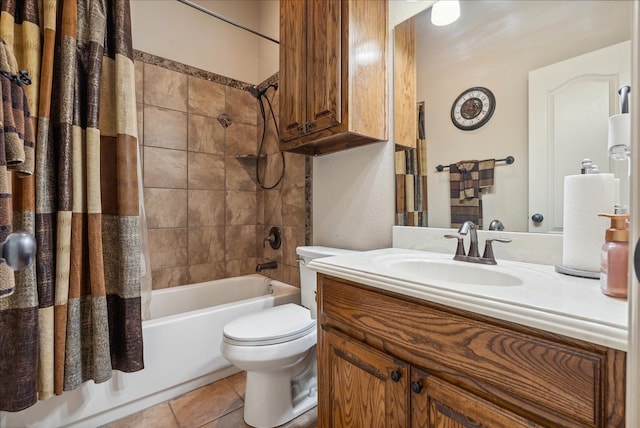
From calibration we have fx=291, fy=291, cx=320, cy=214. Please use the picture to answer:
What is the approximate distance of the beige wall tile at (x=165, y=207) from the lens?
2033 millimetres

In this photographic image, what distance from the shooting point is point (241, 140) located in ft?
8.05

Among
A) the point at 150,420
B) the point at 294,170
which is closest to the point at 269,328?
A: the point at 150,420

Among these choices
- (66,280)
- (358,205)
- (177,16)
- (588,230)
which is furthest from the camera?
(177,16)

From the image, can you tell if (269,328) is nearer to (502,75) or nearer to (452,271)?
(452,271)

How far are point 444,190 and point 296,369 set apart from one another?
1.10 metres

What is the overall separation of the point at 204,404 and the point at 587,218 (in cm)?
177

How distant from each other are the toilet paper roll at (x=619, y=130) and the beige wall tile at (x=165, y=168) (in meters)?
2.26

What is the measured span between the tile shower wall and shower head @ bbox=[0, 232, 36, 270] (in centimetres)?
156

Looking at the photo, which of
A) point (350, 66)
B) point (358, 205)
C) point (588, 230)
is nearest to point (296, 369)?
point (358, 205)

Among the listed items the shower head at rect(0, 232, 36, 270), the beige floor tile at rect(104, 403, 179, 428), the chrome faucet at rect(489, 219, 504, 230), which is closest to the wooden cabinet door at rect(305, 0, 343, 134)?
the chrome faucet at rect(489, 219, 504, 230)

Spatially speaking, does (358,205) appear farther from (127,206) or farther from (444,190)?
(127,206)

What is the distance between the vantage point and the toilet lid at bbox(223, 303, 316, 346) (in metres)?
1.23

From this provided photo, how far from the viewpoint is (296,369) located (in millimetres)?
1438

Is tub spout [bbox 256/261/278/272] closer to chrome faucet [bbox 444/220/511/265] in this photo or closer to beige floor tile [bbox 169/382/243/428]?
beige floor tile [bbox 169/382/243/428]
